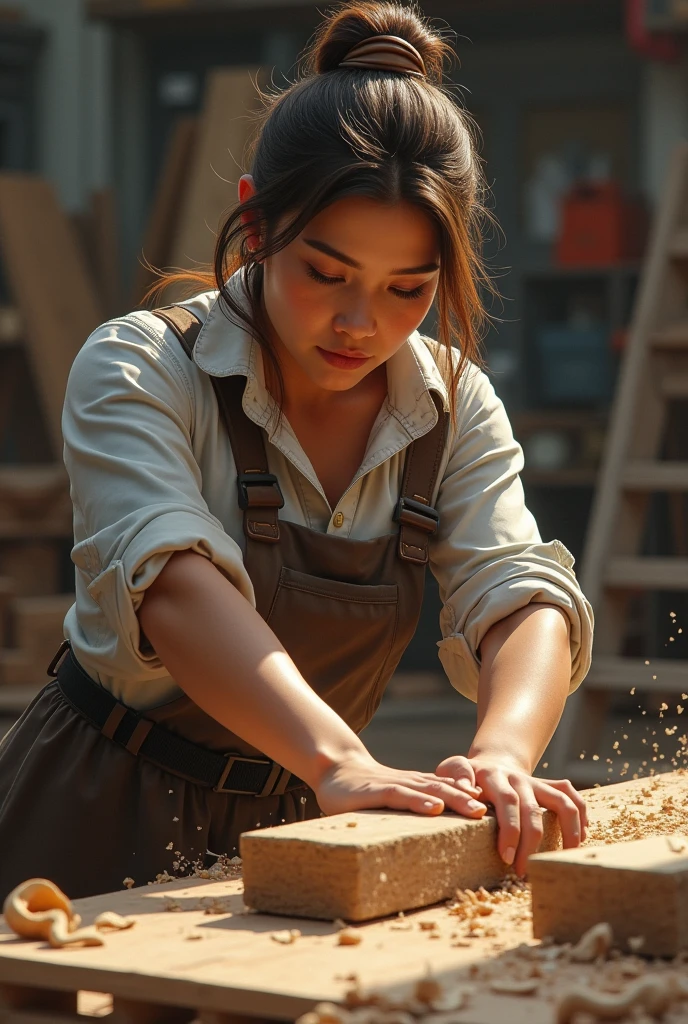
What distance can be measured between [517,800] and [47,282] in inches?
229

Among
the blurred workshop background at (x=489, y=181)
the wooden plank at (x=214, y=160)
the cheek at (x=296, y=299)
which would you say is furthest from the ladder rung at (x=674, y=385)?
the cheek at (x=296, y=299)

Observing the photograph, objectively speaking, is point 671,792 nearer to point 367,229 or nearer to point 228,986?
point 367,229

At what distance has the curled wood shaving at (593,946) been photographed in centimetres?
119

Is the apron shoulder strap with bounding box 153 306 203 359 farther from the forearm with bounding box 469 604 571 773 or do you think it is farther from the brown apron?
the forearm with bounding box 469 604 571 773

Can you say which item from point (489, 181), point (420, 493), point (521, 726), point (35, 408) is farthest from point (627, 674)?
point (35, 408)

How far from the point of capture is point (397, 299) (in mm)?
1755

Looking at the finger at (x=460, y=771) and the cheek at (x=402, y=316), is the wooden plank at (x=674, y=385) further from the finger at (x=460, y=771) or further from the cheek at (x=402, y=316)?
→ the finger at (x=460, y=771)

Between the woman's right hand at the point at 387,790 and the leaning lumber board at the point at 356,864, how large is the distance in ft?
0.08

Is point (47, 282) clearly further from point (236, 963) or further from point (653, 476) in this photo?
point (236, 963)

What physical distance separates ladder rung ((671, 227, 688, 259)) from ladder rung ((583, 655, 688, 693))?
1295 mm

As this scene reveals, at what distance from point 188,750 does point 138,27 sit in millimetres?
6511

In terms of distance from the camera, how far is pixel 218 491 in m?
1.84

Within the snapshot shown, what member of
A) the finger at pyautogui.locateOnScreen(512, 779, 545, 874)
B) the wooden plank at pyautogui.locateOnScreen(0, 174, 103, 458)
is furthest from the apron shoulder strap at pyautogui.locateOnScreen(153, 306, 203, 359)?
the wooden plank at pyautogui.locateOnScreen(0, 174, 103, 458)

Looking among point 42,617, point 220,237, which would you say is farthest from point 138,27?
point 220,237
